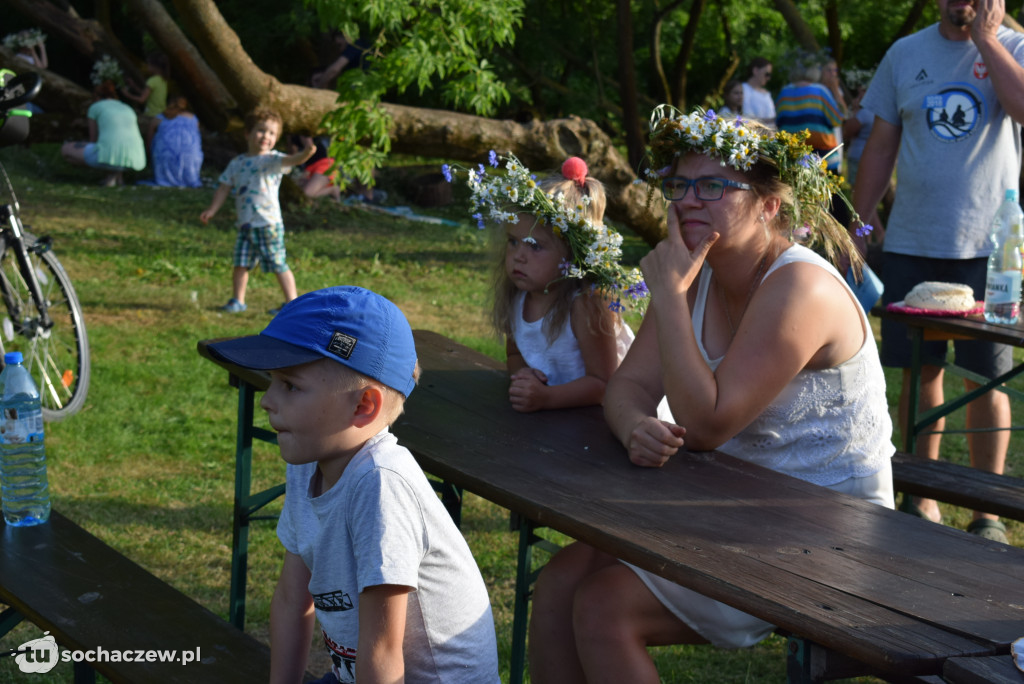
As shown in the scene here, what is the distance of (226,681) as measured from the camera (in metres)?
2.08

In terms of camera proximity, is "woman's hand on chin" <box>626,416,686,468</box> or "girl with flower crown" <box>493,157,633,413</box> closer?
"woman's hand on chin" <box>626,416,686,468</box>

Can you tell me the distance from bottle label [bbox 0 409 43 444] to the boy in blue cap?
1168 millimetres

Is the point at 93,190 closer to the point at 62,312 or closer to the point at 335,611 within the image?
the point at 62,312

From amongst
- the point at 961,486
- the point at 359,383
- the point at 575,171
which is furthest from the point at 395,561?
the point at 961,486

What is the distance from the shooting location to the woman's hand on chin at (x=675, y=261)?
2.49 m

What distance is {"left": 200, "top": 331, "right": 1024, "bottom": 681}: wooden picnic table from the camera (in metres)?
1.58

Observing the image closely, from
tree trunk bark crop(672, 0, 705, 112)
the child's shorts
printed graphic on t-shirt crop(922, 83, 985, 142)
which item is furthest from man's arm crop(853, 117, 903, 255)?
tree trunk bark crop(672, 0, 705, 112)

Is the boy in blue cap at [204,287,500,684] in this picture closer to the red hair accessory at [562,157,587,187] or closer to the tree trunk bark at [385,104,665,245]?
the red hair accessory at [562,157,587,187]

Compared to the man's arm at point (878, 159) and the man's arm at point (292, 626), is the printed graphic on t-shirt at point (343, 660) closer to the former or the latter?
the man's arm at point (292, 626)

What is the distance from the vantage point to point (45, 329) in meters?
5.03

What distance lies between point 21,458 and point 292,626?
47.5 inches

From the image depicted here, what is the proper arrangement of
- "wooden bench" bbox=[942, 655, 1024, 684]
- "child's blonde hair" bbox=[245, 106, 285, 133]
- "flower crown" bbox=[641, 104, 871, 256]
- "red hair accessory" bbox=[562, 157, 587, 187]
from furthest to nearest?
"child's blonde hair" bbox=[245, 106, 285, 133] < "red hair accessory" bbox=[562, 157, 587, 187] < "flower crown" bbox=[641, 104, 871, 256] < "wooden bench" bbox=[942, 655, 1024, 684]

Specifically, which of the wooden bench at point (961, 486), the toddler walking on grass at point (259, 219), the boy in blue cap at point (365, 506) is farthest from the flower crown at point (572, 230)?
the toddler walking on grass at point (259, 219)

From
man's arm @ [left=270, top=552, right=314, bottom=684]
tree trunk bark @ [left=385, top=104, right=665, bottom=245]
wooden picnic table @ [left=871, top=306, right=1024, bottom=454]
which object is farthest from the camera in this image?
tree trunk bark @ [left=385, top=104, right=665, bottom=245]
